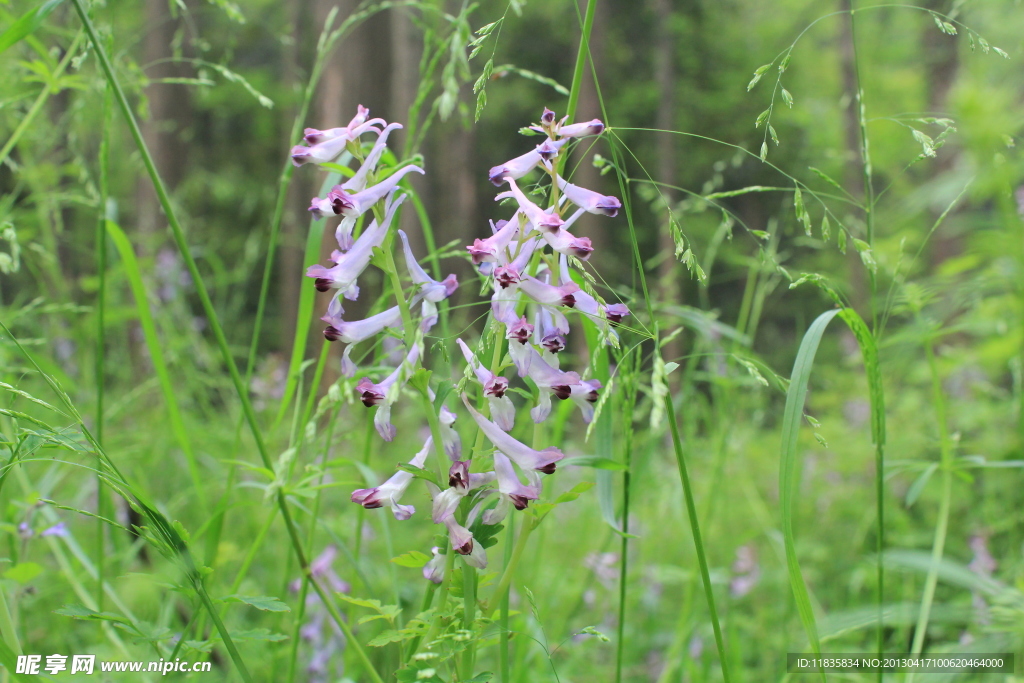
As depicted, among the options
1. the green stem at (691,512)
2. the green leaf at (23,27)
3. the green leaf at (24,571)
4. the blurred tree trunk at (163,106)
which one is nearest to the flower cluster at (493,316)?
the green stem at (691,512)

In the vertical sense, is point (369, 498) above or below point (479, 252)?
below

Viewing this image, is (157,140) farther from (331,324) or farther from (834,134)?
(834,134)

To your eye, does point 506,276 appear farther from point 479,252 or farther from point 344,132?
point 344,132

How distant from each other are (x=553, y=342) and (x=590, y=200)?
0.23 metres

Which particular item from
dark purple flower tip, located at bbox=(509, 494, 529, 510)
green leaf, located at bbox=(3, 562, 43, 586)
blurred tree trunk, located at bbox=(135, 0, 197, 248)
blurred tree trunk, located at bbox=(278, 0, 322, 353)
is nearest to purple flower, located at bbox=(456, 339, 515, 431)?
dark purple flower tip, located at bbox=(509, 494, 529, 510)

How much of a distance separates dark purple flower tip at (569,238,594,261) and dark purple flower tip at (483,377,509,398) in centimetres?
20

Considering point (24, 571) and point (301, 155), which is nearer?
point (301, 155)

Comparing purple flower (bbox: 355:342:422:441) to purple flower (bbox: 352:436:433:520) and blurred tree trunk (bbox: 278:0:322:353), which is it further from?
blurred tree trunk (bbox: 278:0:322:353)

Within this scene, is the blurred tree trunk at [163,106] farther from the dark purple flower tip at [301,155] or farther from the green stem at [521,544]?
the green stem at [521,544]

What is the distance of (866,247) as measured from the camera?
1.16 metres

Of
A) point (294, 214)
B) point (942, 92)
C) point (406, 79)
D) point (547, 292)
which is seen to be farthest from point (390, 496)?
point (942, 92)

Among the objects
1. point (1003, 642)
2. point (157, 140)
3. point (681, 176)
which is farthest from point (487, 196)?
point (1003, 642)

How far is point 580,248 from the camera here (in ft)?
2.82

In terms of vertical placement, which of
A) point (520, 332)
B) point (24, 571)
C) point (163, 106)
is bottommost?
point (24, 571)
